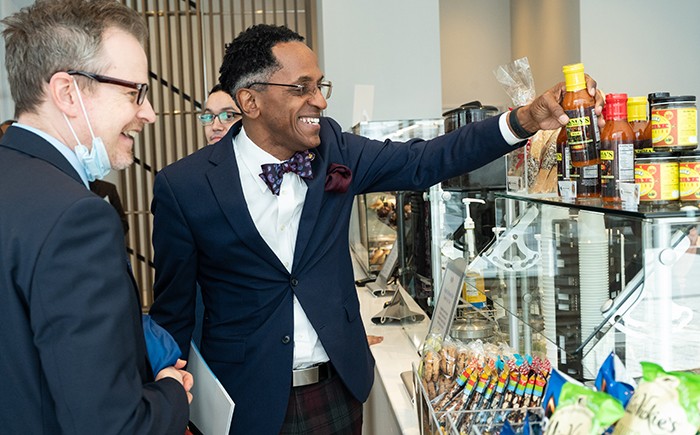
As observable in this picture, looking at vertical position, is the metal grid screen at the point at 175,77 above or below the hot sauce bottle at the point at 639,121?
above

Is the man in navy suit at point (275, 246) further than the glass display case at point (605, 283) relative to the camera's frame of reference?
Yes

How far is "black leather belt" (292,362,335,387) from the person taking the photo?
6.48ft

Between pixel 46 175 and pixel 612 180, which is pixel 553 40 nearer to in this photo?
pixel 612 180

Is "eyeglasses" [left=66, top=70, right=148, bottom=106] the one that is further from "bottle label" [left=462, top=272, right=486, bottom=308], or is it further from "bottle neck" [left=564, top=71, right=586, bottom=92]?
"bottle label" [left=462, top=272, right=486, bottom=308]

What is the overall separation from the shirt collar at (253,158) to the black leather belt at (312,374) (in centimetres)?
50

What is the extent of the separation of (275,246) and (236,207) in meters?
0.15

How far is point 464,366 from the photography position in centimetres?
170

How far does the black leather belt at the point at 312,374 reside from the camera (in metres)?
1.98

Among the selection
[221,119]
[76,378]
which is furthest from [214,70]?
[76,378]

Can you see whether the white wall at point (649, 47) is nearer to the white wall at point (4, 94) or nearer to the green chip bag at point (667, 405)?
the white wall at point (4, 94)

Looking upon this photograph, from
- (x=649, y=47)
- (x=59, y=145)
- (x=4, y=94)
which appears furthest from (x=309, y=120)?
(x=649, y=47)

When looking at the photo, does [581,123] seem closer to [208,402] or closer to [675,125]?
[675,125]

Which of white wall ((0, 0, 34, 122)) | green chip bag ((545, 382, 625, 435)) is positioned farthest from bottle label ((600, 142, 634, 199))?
white wall ((0, 0, 34, 122))

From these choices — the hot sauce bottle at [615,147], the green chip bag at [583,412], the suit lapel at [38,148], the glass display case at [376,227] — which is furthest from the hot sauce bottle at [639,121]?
the glass display case at [376,227]
